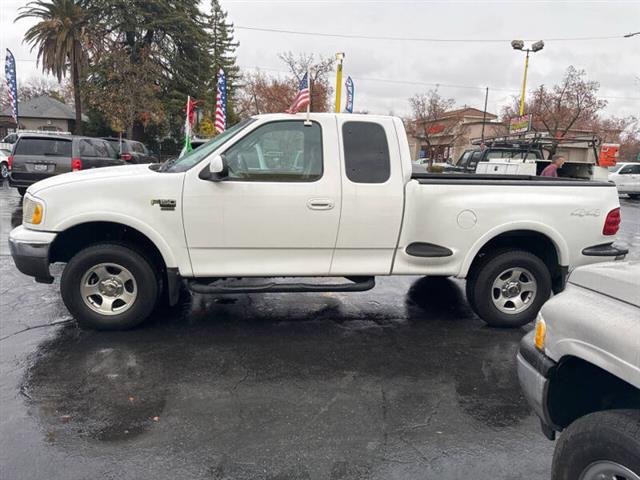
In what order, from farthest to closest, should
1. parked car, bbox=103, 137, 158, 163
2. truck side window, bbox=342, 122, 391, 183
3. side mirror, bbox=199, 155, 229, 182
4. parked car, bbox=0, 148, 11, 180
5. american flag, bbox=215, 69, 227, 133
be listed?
parked car, bbox=0, 148, 11, 180 → american flag, bbox=215, 69, 227, 133 → parked car, bbox=103, 137, 158, 163 → truck side window, bbox=342, 122, 391, 183 → side mirror, bbox=199, 155, 229, 182

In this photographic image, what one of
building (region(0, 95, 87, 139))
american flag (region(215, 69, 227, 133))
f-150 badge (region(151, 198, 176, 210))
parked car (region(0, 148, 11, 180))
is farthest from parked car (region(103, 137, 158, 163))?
building (region(0, 95, 87, 139))

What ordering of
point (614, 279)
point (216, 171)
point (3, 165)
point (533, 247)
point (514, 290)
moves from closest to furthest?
point (614, 279) → point (216, 171) → point (514, 290) → point (533, 247) → point (3, 165)

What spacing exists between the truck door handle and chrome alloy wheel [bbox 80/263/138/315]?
70.3 inches

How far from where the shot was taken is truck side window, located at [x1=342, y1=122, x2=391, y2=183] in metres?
4.82

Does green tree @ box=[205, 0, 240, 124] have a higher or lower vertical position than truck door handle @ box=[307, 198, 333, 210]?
higher

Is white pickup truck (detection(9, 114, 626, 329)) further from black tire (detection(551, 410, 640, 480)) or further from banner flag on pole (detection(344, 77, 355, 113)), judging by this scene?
banner flag on pole (detection(344, 77, 355, 113))

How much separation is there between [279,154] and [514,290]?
282 cm

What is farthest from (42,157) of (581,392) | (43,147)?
(581,392)

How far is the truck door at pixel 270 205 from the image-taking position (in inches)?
182

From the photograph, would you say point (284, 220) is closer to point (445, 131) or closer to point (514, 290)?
point (514, 290)

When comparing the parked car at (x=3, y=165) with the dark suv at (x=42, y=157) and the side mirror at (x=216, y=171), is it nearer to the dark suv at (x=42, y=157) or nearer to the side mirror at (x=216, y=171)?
the dark suv at (x=42, y=157)

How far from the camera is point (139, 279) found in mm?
4727

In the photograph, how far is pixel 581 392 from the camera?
251 cm

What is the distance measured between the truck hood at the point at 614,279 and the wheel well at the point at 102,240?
12.3 feet
